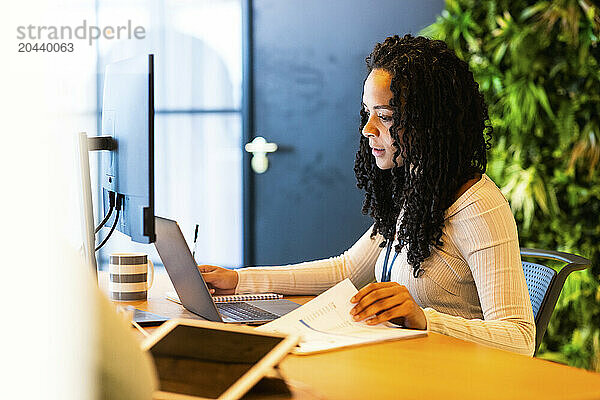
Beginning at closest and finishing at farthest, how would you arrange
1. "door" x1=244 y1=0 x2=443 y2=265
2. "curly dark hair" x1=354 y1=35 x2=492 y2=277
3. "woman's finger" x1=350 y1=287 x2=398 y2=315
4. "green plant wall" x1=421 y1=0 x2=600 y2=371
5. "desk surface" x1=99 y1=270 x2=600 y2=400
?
"desk surface" x1=99 y1=270 x2=600 y2=400
"woman's finger" x1=350 y1=287 x2=398 y2=315
"curly dark hair" x1=354 y1=35 x2=492 y2=277
"green plant wall" x1=421 y1=0 x2=600 y2=371
"door" x1=244 y1=0 x2=443 y2=265

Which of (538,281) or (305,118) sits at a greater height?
(305,118)

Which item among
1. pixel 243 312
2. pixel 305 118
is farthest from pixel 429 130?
pixel 305 118

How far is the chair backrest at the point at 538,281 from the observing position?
1.70 m

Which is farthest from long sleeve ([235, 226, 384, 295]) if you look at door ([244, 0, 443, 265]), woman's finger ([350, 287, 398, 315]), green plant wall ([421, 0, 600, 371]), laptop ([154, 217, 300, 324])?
door ([244, 0, 443, 265])

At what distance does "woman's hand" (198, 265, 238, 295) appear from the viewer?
5.65ft

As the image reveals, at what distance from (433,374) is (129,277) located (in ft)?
2.81

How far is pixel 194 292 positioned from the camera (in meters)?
1.49

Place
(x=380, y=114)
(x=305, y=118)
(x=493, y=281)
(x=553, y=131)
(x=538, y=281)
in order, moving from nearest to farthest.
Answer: (x=493, y=281) → (x=380, y=114) → (x=538, y=281) → (x=553, y=131) → (x=305, y=118)

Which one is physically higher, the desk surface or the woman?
the woman

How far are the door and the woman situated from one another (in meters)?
1.74

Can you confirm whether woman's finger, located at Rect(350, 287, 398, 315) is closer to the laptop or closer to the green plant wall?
the laptop

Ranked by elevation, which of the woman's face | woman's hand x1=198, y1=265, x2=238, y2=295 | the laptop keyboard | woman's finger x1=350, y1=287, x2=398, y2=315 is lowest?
the laptop keyboard

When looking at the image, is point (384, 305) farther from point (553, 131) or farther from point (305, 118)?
point (305, 118)

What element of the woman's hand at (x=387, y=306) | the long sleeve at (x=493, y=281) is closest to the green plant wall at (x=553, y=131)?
the long sleeve at (x=493, y=281)
